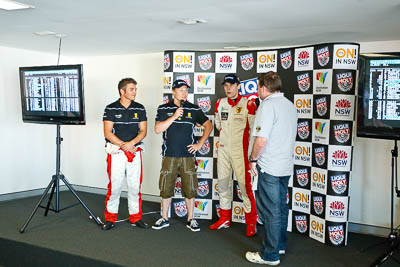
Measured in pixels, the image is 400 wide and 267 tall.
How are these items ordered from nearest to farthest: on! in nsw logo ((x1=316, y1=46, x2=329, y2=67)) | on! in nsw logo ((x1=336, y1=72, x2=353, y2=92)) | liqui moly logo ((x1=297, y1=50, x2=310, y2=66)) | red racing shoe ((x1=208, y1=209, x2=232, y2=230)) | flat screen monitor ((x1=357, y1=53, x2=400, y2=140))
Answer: flat screen monitor ((x1=357, y1=53, x2=400, y2=140))
on! in nsw logo ((x1=336, y1=72, x2=353, y2=92))
on! in nsw logo ((x1=316, y1=46, x2=329, y2=67))
liqui moly logo ((x1=297, y1=50, x2=310, y2=66))
red racing shoe ((x1=208, y1=209, x2=232, y2=230))

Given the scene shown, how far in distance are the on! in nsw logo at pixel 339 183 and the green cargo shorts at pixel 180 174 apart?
4.57ft

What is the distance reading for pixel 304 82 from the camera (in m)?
3.90

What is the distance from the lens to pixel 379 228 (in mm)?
4094

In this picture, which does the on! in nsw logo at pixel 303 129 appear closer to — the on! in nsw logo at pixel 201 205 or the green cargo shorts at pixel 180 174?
the green cargo shorts at pixel 180 174

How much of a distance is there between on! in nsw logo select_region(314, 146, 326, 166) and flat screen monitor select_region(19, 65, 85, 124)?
243 cm

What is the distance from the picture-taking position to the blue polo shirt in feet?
13.1

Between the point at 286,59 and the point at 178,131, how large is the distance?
137cm

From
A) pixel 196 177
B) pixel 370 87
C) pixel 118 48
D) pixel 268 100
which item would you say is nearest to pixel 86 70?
pixel 118 48

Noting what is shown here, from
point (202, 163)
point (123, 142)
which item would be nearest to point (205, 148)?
point (202, 163)

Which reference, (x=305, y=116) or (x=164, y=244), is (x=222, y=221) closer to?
(x=164, y=244)

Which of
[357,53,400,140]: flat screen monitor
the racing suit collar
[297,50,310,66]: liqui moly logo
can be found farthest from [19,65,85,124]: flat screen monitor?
[357,53,400,140]: flat screen monitor

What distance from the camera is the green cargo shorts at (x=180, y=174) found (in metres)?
4.00

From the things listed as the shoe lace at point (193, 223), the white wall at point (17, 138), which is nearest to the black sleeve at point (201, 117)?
the shoe lace at point (193, 223)

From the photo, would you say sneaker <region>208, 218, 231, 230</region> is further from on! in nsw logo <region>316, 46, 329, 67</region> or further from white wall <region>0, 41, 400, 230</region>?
on! in nsw logo <region>316, 46, 329, 67</region>
